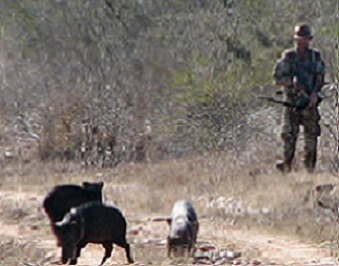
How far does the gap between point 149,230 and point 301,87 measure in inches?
61.8

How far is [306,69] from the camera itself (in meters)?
5.26

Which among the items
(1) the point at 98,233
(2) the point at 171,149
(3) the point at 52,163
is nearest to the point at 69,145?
(3) the point at 52,163

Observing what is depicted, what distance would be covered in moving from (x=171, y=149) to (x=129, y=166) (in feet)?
1.10

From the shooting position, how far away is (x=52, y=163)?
4.74 metres

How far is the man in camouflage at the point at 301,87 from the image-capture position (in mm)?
5328

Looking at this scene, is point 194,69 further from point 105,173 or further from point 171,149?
point 105,173

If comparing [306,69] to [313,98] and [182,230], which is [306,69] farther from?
[182,230]

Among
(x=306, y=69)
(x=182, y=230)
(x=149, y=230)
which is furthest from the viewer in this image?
(x=306, y=69)

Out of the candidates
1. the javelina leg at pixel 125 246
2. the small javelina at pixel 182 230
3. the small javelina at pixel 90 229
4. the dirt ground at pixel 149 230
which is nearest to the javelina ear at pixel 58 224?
the small javelina at pixel 90 229

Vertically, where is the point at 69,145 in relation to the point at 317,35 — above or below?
below

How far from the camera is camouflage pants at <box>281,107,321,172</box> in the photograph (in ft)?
18.1

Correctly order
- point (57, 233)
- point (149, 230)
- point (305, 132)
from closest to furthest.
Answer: point (57, 233) < point (149, 230) < point (305, 132)

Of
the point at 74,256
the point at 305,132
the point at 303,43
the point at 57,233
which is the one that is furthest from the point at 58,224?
the point at 305,132

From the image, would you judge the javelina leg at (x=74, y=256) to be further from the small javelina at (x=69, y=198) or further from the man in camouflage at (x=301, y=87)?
the man in camouflage at (x=301, y=87)
